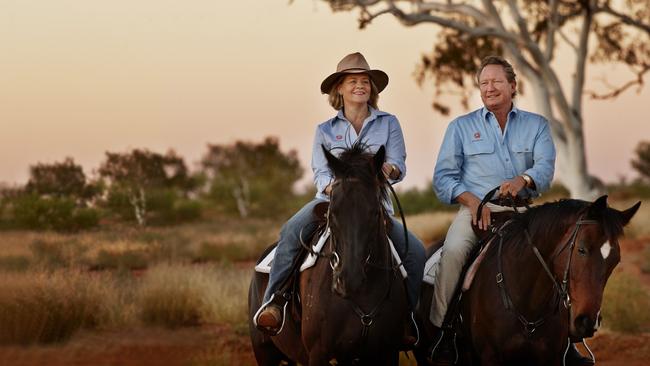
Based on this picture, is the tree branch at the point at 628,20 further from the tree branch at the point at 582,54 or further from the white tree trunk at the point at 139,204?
the white tree trunk at the point at 139,204

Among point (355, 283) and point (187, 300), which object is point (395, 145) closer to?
point (355, 283)

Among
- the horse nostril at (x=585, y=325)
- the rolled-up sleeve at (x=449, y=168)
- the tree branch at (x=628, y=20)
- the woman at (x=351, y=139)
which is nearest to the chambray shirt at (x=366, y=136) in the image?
the woman at (x=351, y=139)

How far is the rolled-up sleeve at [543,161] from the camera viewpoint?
276 inches

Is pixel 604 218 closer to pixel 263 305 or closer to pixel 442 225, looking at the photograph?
pixel 263 305

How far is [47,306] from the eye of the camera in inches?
497

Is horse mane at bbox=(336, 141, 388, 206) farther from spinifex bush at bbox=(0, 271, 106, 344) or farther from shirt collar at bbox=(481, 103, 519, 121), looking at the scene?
spinifex bush at bbox=(0, 271, 106, 344)

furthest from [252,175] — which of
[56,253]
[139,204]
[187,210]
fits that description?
[56,253]

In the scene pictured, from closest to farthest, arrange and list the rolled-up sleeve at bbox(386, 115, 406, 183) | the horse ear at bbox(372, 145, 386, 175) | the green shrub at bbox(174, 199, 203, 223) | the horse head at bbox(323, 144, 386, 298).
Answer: the horse head at bbox(323, 144, 386, 298) < the horse ear at bbox(372, 145, 386, 175) < the rolled-up sleeve at bbox(386, 115, 406, 183) < the green shrub at bbox(174, 199, 203, 223)

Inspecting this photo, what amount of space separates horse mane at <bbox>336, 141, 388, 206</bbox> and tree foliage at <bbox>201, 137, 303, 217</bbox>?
111 feet

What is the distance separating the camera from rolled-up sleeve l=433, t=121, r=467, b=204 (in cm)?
723

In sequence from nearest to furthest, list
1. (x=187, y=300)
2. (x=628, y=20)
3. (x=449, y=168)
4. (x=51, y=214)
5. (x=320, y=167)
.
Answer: (x=320, y=167), (x=449, y=168), (x=187, y=300), (x=51, y=214), (x=628, y=20)

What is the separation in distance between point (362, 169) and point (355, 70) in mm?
1226

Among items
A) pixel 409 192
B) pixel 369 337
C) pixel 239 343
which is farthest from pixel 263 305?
pixel 409 192

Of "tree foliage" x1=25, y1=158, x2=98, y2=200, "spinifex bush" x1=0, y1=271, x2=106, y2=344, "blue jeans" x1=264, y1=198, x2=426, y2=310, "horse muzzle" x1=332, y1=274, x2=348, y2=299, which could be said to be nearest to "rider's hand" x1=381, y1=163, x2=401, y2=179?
"blue jeans" x1=264, y1=198, x2=426, y2=310
